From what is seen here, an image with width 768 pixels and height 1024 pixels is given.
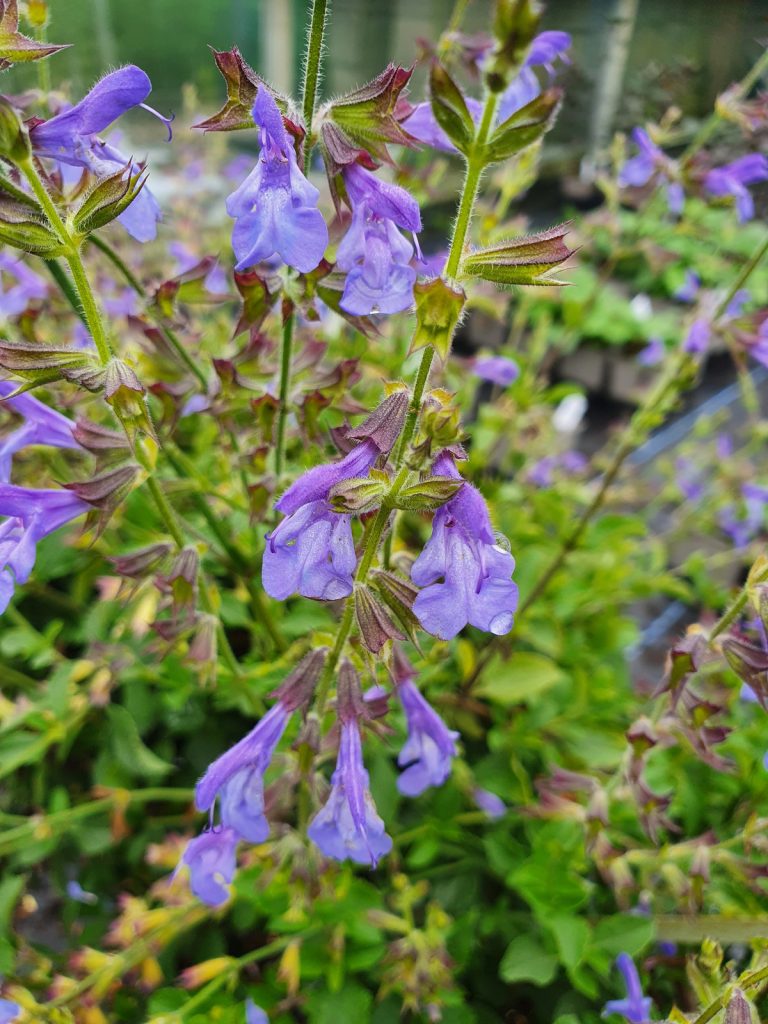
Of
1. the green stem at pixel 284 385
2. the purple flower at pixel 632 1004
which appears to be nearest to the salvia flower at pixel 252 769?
the green stem at pixel 284 385

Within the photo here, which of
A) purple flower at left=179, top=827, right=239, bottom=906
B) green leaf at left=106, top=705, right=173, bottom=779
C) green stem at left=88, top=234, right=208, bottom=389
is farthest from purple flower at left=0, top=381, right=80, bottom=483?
green leaf at left=106, top=705, right=173, bottom=779

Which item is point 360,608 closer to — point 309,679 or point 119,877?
point 309,679

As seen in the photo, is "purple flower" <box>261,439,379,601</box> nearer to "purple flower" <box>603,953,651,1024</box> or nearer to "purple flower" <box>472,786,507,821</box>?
"purple flower" <box>603,953,651,1024</box>

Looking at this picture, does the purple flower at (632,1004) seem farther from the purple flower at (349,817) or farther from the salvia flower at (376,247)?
the salvia flower at (376,247)

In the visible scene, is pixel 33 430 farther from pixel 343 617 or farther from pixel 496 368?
pixel 496 368

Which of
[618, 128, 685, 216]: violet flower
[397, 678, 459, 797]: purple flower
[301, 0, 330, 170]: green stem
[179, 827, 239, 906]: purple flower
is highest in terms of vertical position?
[301, 0, 330, 170]: green stem

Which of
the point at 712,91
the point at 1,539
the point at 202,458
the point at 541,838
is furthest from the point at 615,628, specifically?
the point at 712,91

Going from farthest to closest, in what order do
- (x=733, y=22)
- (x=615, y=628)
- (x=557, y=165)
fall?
1. (x=557, y=165)
2. (x=733, y=22)
3. (x=615, y=628)
